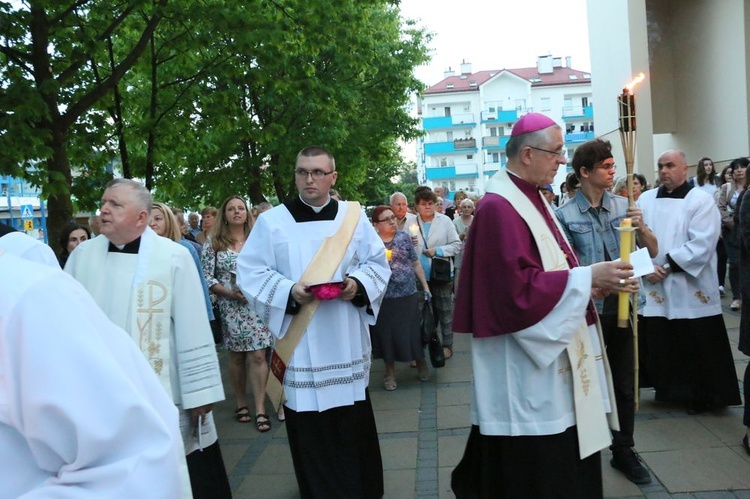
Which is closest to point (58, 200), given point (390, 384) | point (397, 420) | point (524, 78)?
point (390, 384)

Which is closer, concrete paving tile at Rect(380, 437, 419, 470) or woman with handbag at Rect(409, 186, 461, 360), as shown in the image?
concrete paving tile at Rect(380, 437, 419, 470)

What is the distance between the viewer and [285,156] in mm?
19359

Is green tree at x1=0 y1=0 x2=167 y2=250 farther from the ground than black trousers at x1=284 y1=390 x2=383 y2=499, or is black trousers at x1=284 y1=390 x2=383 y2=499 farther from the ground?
green tree at x1=0 y1=0 x2=167 y2=250

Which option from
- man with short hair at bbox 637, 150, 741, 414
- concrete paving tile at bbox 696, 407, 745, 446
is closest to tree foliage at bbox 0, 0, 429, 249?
man with short hair at bbox 637, 150, 741, 414

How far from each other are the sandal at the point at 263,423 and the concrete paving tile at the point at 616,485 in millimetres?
2965

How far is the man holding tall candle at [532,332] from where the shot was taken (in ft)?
10.3

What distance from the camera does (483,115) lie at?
80.1m

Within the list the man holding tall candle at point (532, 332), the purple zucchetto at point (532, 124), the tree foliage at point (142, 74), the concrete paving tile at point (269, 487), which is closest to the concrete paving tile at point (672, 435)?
the man holding tall candle at point (532, 332)

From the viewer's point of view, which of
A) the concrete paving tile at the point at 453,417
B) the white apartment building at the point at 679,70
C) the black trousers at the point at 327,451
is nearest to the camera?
the black trousers at the point at 327,451

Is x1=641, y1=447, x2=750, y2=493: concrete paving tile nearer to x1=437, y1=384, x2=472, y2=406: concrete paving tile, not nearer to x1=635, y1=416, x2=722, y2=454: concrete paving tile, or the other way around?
x1=635, y1=416, x2=722, y2=454: concrete paving tile

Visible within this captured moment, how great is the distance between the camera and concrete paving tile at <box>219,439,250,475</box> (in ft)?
18.3

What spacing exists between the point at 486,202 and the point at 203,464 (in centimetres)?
210

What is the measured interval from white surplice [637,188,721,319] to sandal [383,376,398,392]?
284 cm

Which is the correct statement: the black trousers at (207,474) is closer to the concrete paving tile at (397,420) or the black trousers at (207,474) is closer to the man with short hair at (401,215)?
the concrete paving tile at (397,420)
